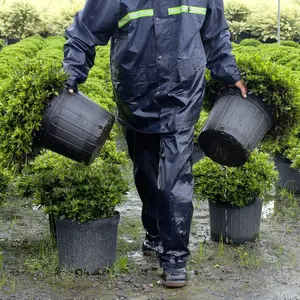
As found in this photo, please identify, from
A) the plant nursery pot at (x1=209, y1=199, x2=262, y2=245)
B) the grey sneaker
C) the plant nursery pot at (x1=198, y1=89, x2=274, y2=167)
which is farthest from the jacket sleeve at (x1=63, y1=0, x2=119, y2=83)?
the plant nursery pot at (x1=209, y1=199, x2=262, y2=245)

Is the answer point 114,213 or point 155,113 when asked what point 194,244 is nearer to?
point 114,213

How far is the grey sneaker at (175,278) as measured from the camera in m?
3.89

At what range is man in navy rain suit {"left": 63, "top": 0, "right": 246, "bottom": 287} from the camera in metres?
3.88

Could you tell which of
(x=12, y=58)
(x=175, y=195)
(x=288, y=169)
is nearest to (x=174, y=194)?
(x=175, y=195)

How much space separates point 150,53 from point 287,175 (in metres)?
2.96

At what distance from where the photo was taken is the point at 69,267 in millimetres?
4078

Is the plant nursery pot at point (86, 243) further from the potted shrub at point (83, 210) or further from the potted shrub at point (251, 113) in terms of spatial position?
the potted shrub at point (251, 113)

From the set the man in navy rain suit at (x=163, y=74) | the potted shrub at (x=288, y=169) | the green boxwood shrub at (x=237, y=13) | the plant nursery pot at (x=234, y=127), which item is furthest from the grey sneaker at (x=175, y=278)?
the green boxwood shrub at (x=237, y=13)

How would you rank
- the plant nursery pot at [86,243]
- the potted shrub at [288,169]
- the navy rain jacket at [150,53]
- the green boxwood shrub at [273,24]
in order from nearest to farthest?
the navy rain jacket at [150,53], the plant nursery pot at [86,243], the potted shrub at [288,169], the green boxwood shrub at [273,24]

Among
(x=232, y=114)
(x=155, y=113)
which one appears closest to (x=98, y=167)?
(x=155, y=113)

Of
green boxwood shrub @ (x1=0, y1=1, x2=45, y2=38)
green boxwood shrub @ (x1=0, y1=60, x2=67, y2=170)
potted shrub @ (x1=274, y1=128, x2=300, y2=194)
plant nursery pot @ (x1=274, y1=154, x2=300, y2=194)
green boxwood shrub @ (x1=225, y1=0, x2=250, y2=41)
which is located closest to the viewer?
green boxwood shrub @ (x1=0, y1=60, x2=67, y2=170)

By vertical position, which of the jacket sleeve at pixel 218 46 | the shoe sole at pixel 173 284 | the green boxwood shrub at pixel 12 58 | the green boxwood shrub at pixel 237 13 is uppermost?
the green boxwood shrub at pixel 237 13

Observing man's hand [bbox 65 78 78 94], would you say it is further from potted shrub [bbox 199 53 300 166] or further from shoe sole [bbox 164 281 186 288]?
shoe sole [bbox 164 281 186 288]

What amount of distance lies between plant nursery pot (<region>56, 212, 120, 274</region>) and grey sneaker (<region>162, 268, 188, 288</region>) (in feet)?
1.35
